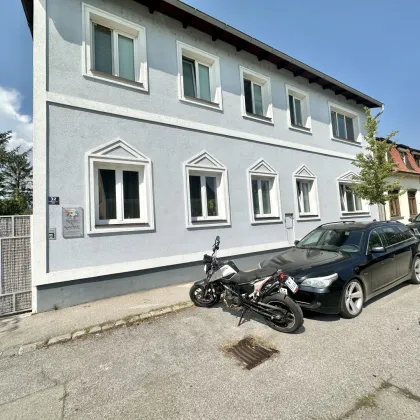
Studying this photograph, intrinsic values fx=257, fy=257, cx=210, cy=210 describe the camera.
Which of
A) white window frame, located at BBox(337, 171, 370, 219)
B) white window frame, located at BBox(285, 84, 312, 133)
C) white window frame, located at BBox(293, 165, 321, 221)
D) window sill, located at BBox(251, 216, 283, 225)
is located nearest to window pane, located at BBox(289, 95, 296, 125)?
white window frame, located at BBox(285, 84, 312, 133)

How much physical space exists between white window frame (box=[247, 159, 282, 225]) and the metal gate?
19.8 feet

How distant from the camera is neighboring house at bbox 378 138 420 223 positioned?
54.0 ft

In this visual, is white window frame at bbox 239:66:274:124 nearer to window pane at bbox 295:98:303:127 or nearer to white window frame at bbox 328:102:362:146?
window pane at bbox 295:98:303:127

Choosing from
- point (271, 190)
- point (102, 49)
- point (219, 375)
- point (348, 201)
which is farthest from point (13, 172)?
point (219, 375)

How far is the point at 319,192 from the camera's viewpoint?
10.8m

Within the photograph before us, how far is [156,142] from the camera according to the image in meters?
6.83

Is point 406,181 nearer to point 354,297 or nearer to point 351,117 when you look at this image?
point 351,117

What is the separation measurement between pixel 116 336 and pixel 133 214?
3.08 meters

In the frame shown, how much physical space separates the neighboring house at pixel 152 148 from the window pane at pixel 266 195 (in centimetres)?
6

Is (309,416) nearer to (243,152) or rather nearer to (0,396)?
(0,396)

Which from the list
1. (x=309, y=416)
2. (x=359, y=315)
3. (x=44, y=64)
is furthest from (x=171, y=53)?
(x=309, y=416)

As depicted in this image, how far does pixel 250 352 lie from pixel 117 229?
4018 millimetres

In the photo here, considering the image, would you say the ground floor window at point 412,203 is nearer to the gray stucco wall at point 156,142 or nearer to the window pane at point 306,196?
the window pane at point 306,196

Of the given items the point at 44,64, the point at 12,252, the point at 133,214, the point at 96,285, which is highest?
the point at 44,64
